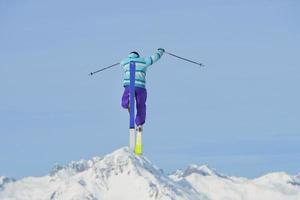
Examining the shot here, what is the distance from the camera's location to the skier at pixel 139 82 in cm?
2938

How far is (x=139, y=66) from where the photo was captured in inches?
1169

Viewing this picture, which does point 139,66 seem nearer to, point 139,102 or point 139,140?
point 139,102

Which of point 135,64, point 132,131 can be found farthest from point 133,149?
point 135,64

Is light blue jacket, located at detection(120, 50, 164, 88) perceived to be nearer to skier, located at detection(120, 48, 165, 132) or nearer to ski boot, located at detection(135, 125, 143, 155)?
skier, located at detection(120, 48, 165, 132)

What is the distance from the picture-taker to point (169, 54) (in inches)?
1184

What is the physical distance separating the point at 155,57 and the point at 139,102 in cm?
160

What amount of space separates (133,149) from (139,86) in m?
1.83

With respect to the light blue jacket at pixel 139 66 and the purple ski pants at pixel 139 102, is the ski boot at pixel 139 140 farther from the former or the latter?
the light blue jacket at pixel 139 66

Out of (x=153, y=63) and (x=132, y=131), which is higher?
(x=153, y=63)

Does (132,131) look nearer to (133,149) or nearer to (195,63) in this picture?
(133,149)

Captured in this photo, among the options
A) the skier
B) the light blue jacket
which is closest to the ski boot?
the skier

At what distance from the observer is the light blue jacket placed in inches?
1155

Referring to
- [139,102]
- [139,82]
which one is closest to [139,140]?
[139,102]

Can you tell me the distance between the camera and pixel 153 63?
98.6ft
